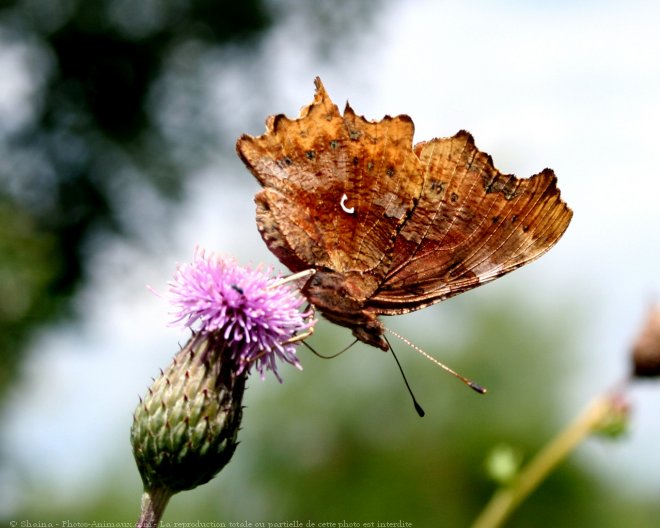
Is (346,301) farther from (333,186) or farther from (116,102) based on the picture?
(116,102)

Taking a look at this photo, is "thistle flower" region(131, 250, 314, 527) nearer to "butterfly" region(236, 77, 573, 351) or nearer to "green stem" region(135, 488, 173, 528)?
"green stem" region(135, 488, 173, 528)

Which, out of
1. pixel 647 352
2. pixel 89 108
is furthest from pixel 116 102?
pixel 647 352

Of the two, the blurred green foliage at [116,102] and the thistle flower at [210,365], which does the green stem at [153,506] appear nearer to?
the thistle flower at [210,365]

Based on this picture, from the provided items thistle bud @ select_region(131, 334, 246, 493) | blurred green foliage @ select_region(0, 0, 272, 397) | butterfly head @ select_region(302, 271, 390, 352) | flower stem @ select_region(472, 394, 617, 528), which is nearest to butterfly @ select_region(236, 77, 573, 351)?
butterfly head @ select_region(302, 271, 390, 352)

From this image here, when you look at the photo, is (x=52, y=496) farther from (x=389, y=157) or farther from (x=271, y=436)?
(x=389, y=157)

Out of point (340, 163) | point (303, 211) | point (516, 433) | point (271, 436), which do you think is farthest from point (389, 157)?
point (516, 433)
